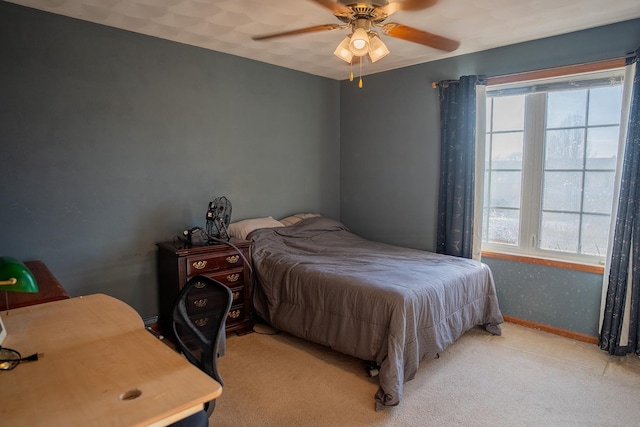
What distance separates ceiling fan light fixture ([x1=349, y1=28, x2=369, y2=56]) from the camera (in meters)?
2.13

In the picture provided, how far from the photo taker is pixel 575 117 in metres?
3.18

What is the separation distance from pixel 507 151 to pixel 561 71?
0.73 metres

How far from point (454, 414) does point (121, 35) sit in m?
3.41

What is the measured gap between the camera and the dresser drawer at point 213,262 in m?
3.02

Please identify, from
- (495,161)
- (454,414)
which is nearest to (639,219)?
(495,161)

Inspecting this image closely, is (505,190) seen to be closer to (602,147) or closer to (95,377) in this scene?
(602,147)

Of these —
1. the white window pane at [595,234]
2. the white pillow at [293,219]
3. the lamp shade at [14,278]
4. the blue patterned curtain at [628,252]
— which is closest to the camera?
the lamp shade at [14,278]

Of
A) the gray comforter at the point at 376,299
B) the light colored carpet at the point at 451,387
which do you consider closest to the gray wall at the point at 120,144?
the gray comforter at the point at 376,299

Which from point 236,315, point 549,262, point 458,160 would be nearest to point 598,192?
point 549,262

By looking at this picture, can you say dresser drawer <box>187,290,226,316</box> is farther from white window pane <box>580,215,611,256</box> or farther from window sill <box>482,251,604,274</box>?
white window pane <box>580,215,611,256</box>

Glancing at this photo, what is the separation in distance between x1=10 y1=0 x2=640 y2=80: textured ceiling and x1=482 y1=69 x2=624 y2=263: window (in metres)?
0.46

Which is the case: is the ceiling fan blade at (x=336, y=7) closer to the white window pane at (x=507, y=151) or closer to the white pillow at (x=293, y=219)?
the white window pane at (x=507, y=151)

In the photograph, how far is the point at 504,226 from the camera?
11.8 feet

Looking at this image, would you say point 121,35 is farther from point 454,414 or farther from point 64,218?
point 454,414
